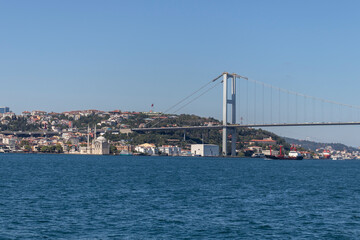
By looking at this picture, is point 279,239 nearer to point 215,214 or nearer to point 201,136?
point 215,214

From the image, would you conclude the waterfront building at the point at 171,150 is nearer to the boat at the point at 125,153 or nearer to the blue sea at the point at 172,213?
the boat at the point at 125,153

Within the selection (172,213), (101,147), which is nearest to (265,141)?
(101,147)

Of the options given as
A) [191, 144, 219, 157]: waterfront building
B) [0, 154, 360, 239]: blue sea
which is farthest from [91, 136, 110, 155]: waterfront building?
[0, 154, 360, 239]: blue sea

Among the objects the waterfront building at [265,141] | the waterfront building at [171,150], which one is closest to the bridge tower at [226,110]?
the waterfront building at [171,150]

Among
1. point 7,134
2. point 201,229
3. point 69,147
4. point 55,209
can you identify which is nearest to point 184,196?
point 55,209

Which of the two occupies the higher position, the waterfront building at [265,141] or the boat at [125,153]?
the waterfront building at [265,141]

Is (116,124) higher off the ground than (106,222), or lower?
higher

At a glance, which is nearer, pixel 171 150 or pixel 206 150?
pixel 206 150

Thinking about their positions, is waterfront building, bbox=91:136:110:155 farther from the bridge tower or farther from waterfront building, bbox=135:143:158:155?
the bridge tower

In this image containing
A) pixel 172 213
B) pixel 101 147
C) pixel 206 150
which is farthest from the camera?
pixel 101 147

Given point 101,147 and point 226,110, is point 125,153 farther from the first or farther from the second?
point 226,110

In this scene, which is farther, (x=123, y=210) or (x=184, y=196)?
(x=184, y=196)
